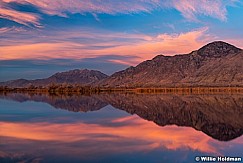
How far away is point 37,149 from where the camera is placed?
17.4m

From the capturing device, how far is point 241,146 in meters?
18.4

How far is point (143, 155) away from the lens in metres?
16.1

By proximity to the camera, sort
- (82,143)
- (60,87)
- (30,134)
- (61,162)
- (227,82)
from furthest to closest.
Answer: (227,82), (60,87), (30,134), (82,143), (61,162)

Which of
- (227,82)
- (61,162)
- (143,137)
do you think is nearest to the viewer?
(61,162)

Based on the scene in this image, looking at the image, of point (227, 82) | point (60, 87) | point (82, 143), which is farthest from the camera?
point (227, 82)

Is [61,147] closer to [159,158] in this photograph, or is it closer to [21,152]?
[21,152]

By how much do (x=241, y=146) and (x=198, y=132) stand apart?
585 cm

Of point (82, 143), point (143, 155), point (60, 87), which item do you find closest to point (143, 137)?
point (82, 143)

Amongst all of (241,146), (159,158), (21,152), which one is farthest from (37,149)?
(241,146)

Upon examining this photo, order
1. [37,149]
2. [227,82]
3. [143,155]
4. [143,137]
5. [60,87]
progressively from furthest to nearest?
[227,82]
[60,87]
[143,137]
[37,149]
[143,155]

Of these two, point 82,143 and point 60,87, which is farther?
point 60,87

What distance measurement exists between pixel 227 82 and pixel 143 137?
182249mm

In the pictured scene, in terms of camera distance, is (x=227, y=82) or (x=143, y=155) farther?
(x=227, y=82)

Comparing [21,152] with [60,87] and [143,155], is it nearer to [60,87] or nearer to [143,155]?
[143,155]
